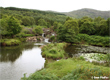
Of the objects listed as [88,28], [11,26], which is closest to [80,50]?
[88,28]

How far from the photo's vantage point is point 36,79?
28.3 ft

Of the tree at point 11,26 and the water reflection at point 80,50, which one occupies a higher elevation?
the tree at point 11,26

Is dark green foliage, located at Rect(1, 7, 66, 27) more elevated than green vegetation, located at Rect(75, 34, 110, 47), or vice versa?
dark green foliage, located at Rect(1, 7, 66, 27)

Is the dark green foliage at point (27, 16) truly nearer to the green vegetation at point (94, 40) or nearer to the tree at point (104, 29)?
the green vegetation at point (94, 40)

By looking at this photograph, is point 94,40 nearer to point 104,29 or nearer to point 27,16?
point 104,29

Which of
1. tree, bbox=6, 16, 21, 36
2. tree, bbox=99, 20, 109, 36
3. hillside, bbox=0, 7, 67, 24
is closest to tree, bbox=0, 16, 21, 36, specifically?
tree, bbox=6, 16, 21, 36

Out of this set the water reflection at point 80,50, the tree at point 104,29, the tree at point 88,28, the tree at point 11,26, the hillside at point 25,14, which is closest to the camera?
the water reflection at point 80,50

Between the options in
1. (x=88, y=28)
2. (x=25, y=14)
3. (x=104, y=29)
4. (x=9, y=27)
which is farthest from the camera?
(x=25, y=14)

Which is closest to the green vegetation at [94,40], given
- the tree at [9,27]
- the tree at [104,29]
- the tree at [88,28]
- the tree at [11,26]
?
the tree at [104,29]

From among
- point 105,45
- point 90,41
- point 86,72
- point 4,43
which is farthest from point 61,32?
point 86,72

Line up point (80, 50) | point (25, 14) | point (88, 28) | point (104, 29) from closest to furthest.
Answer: point (80, 50) < point (104, 29) < point (88, 28) < point (25, 14)

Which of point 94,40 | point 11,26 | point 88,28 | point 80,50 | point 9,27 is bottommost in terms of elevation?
point 80,50

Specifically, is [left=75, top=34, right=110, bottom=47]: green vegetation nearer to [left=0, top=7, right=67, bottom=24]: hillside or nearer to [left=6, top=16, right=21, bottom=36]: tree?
[left=6, top=16, right=21, bottom=36]: tree

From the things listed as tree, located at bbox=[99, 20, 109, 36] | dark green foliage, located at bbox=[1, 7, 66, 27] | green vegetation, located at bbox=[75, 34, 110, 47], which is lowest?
green vegetation, located at bbox=[75, 34, 110, 47]
